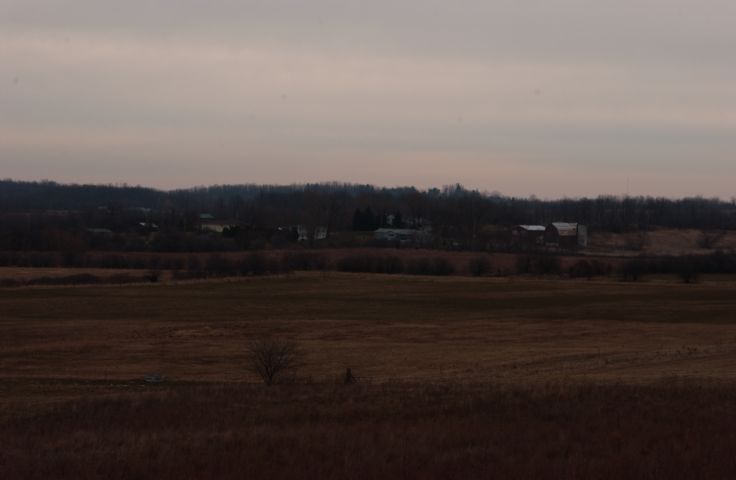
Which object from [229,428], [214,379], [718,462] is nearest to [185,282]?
[214,379]

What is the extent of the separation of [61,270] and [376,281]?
34497 millimetres

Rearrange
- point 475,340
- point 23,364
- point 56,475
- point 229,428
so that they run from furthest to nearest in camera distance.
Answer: point 475,340 < point 23,364 < point 229,428 < point 56,475

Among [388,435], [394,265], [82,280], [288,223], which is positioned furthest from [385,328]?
[288,223]

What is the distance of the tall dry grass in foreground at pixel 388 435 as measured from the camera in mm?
12164

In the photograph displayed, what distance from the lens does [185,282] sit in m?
88.6

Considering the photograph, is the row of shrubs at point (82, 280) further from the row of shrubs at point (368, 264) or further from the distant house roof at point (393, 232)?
the distant house roof at point (393, 232)

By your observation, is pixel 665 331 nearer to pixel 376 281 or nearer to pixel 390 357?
pixel 390 357

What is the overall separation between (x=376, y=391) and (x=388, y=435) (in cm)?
677

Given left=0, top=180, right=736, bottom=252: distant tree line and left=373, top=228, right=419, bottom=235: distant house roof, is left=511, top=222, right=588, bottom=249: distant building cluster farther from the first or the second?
left=373, top=228, right=419, bottom=235: distant house roof

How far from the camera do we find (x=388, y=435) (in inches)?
579

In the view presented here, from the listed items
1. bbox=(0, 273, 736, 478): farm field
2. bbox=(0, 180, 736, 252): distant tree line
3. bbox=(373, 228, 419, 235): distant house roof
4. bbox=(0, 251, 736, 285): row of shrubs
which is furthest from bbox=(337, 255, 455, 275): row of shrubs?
bbox=(373, 228, 419, 235): distant house roof

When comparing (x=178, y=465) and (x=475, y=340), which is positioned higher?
(x=178, y=465)

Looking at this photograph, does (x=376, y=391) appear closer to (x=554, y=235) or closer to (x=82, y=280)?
(x=82, y=280)

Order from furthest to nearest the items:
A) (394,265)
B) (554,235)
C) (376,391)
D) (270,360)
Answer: (554,235) < (394,265) < (270,360) < (376,391)
